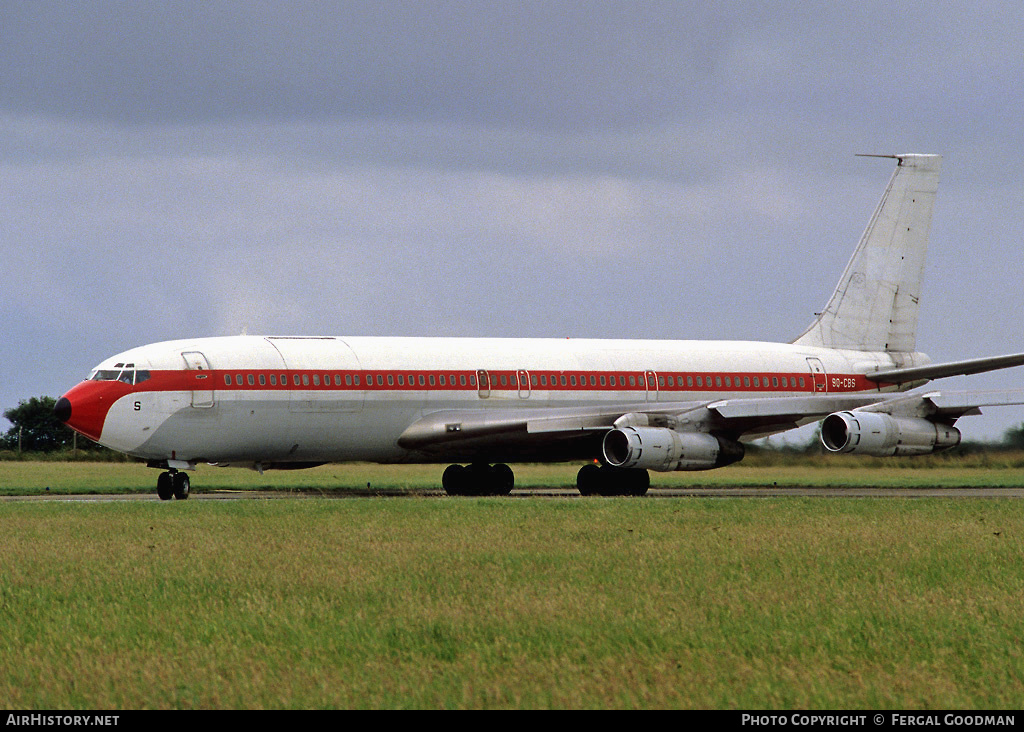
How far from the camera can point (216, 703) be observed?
1052 centimetres

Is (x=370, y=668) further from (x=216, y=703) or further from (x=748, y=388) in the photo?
(x=748, y=388)

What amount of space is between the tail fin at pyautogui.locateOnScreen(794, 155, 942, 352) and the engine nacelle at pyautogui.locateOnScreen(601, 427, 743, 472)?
9.85m

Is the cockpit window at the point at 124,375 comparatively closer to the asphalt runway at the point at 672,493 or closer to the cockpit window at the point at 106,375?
the cockpit window at the point at 106,375

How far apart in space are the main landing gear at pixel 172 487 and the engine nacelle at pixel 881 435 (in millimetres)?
15924

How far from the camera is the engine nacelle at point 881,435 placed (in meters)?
36.7

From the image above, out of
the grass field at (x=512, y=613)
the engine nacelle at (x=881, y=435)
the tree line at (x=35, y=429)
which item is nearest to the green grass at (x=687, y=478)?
the engine nacelle at (x=881, y=435)

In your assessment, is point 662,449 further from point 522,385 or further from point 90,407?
point 90,407

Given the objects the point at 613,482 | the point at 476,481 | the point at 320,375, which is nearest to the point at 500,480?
the point at 476,481

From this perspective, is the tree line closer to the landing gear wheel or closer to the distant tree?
the distant tree

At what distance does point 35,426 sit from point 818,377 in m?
61.2

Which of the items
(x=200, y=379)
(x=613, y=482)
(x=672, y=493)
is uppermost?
(x=200, y=379)

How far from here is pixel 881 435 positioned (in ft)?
122

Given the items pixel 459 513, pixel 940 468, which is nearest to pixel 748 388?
pixel 940 468

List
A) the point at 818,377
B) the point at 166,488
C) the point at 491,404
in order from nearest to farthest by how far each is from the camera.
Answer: the point at 166,488
the point at 491,404
the point at 818,377
